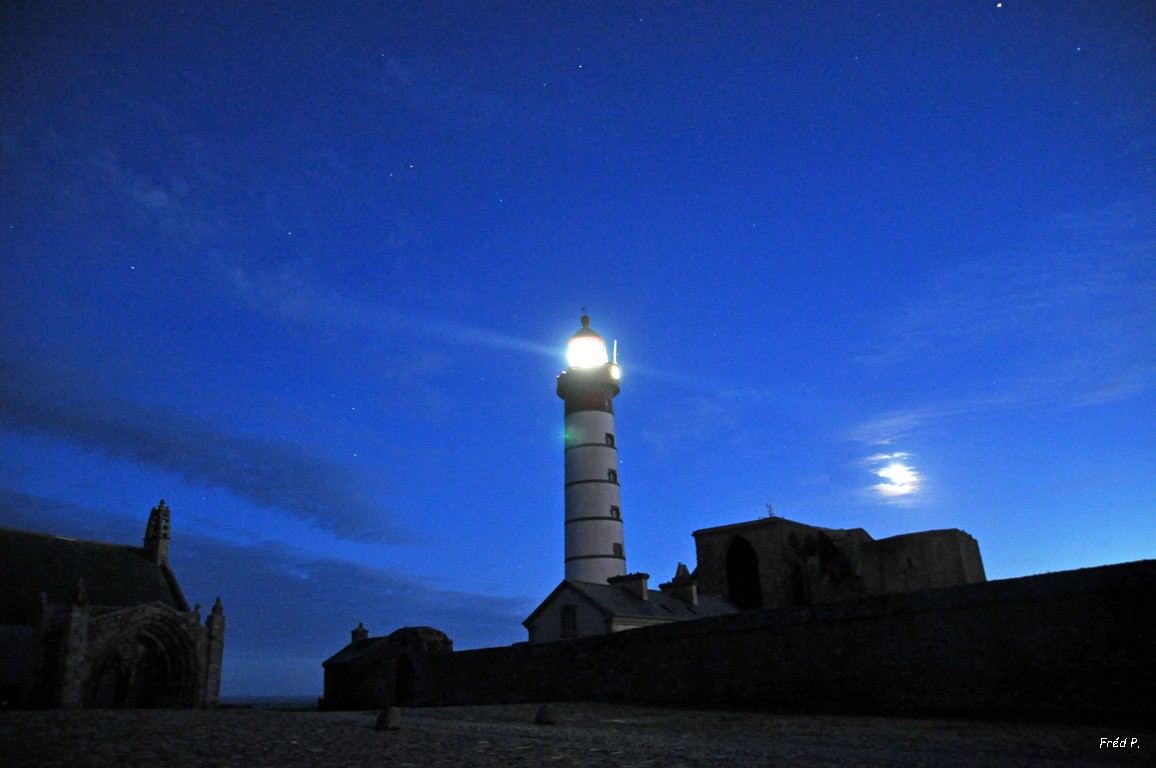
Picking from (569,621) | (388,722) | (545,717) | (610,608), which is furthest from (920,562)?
(388,722)

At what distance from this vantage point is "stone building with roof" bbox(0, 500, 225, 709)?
26062 millimetres

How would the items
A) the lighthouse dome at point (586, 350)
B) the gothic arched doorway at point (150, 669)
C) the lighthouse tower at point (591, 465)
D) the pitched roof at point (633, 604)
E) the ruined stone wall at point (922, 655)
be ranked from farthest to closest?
1. the lighthouse dome at point (586, 350)
2. the lighthouse tower at point (591, 465)
3. the pitched roof at point (633, 604)
4. the gothic arched doorway at point (150, 669)
5. the ruined stone wall at point (922, 655)

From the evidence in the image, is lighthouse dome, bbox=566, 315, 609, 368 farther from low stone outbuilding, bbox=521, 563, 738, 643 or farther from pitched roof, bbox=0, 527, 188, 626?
pitched roof, bbox=0, 527, 188, 626

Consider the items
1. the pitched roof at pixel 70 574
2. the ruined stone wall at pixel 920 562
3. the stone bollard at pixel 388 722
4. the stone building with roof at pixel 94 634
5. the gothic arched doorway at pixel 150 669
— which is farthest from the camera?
the ruined stone wall at pixel 920 562

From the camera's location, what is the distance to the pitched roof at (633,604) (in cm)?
2978

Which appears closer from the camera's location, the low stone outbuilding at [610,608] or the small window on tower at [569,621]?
the low stone outbuilding at [610,608]

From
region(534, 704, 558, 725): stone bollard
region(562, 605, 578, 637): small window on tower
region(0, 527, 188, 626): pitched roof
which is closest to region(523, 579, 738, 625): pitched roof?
region(562, 605, 578, 637): small window on tower

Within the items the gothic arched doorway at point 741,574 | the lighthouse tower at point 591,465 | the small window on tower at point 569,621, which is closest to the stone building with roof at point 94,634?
the small window on tower at point 569,621

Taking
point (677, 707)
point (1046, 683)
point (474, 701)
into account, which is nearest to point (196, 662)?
point (474, 701)

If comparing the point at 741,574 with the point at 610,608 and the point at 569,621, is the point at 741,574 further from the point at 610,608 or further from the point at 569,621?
the point at 569,621

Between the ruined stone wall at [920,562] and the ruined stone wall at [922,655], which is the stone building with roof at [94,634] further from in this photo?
the ruined stone wall at [920,562]

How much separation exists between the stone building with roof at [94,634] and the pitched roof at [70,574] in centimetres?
4

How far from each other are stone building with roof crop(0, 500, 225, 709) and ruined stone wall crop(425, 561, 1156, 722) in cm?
1795

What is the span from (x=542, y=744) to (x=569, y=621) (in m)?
23.1
